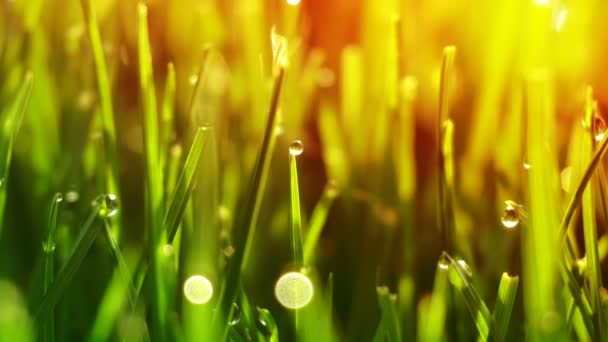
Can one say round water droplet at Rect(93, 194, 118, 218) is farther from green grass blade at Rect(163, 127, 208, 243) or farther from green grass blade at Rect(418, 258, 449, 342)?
green grass blade at Rect(418, 258, 449, 342)

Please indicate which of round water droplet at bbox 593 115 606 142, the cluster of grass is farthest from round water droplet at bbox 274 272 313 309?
round water droplet at bbox 593 115 606 142

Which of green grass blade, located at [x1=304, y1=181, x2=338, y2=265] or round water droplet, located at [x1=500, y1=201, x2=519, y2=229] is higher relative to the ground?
round water droplet, located at [x1=500, y1=201, x2=519, y2=229]

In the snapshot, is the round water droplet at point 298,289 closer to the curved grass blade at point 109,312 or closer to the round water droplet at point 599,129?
the curved grass blade at point 109,312

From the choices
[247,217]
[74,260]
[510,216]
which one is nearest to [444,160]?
[510,216]

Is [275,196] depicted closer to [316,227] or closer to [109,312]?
[316,227]

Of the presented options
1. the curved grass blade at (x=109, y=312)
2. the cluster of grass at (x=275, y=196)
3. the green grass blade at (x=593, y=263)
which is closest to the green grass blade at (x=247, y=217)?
the cluster of grass at (x=275, y=196)

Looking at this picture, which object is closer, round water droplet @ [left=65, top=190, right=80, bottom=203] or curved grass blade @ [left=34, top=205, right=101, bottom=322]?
curved grass blade @ [left=34, top=205, right=101, bottom=322]
